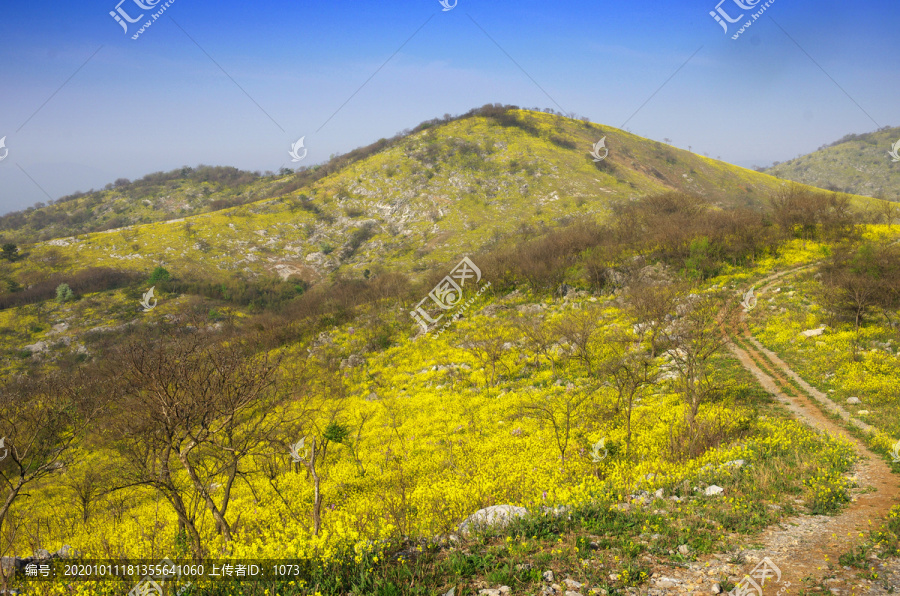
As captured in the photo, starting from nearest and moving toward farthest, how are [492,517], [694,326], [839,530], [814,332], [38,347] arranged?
[839,530] < [492,517] < [694,326] < [814,332] < [38,347]

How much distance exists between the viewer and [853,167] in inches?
5364

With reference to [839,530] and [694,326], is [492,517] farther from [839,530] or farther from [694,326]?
[694,326]

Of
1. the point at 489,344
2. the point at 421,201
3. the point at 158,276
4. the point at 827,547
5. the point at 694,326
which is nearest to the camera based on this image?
the point at 827,547

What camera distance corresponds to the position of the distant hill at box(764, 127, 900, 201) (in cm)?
12062

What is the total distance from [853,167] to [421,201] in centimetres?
14424

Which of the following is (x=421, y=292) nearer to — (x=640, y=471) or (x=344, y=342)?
(x=344, y=342)

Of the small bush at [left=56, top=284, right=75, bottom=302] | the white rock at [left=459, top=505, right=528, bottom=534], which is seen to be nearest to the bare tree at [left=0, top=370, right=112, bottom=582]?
the white rock at [left=459, top=505, right=528, bottom=534]

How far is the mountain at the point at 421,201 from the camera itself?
73.2 metres

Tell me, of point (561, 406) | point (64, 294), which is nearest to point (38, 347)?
point (64, 294)

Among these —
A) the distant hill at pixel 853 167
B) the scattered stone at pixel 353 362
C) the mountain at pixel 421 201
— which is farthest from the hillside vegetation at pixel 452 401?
the distant hill at pixel 853 167

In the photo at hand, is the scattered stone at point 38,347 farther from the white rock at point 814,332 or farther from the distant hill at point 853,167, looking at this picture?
the distant hill at point 853,167

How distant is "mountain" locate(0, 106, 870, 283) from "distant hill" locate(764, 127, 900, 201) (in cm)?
5250

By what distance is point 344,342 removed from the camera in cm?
3728

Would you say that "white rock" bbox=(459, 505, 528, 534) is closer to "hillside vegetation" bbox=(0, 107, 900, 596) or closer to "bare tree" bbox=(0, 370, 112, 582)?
"hillside vegetation" bbox=(0, 107, 900, 596)
